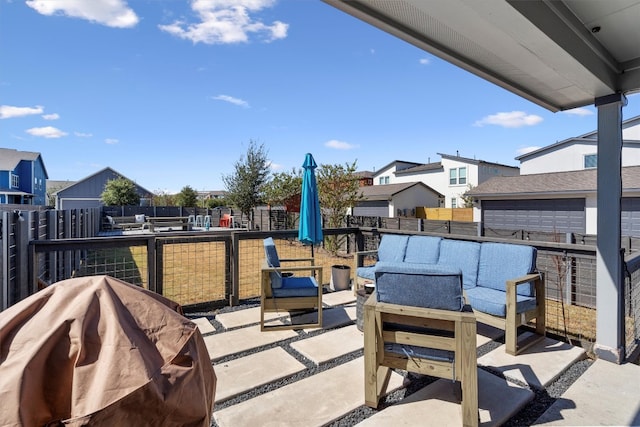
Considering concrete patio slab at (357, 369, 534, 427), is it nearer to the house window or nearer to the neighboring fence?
the neighboring fence

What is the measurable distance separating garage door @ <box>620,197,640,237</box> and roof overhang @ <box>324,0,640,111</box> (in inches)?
422

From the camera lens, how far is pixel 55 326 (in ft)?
3.18

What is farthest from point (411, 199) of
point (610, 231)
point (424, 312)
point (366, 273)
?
point (424, 312)

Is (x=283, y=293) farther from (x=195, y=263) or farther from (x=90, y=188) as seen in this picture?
(x=90, y=188)

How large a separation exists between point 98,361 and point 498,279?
3.88 metres

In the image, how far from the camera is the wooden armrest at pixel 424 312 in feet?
6.79

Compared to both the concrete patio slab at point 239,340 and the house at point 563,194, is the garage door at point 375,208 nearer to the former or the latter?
the house at point 563,194

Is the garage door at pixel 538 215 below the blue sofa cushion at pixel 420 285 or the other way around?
the other way around

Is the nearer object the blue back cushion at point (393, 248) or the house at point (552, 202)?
the blue back cushion at point (393, 248)

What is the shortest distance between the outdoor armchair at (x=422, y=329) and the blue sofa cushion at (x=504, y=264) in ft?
5.67

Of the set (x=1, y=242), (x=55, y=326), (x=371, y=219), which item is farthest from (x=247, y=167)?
(x=55, y=326)

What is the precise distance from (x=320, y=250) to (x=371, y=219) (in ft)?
9.57

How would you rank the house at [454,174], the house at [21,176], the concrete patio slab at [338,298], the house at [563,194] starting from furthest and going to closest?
1. the house at [21,176]
2. the house at [454,174]
3. the house at [563,194]
4. the concrete patio slab at [338,298]

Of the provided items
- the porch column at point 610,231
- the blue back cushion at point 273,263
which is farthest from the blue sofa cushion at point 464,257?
the blue back cushion at point 273,263
